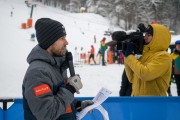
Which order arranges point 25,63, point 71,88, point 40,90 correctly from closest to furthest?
1. point 40,90
2. point 71,88
3. point 25,63

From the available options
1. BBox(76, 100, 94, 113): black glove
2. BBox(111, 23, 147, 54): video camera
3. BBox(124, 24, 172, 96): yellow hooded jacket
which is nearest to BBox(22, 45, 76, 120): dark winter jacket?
BBox(76, 100, 94, 113): black glove

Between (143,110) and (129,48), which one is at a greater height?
(129,48)

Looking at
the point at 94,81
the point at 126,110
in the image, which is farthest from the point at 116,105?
the point at 94,81

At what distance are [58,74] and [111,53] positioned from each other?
731 inches

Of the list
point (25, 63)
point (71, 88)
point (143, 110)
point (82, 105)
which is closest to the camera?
point (71, 88)

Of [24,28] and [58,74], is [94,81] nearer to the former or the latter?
[58,74]

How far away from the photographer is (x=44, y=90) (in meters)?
2.03

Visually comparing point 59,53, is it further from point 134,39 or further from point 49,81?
point 134,39

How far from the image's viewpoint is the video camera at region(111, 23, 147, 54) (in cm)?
339

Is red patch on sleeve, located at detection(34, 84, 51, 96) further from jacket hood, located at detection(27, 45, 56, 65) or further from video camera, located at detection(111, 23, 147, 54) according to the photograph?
video camera, located at detection(111, 23, 147, 54)

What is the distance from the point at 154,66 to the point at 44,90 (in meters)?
1.60

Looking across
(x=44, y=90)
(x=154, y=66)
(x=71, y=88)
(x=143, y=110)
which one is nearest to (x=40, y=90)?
(x=44, y=90)

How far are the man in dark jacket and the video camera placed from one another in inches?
51.0

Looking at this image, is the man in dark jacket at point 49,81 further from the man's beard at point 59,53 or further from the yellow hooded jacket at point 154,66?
the yellow hooded jacket at point 154,66
